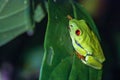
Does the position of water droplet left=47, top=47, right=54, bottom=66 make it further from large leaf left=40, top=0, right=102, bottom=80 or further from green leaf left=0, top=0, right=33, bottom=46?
green leaf left=0, top=0, right=33, bottom=46

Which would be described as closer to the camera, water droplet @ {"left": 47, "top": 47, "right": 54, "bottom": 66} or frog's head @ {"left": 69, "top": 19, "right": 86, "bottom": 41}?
water droplet @ {"left": 47, "top": 47, "right": 54, "bottom": 66}

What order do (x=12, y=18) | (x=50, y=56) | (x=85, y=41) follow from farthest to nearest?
1. (x=12, y=18)
2. (x=85, y=41)
3. (x=50, y=56)

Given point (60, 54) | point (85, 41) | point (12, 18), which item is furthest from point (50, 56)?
point (12, 18)

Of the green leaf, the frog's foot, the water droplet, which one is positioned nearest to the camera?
the water droplet

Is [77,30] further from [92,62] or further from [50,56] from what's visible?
[50,56]

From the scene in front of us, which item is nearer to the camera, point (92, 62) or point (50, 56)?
point (50, 56)

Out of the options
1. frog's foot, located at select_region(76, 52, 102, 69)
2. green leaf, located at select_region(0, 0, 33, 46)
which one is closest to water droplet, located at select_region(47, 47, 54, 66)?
frog's foot, located at select_region(76, 52, 102, 69)
